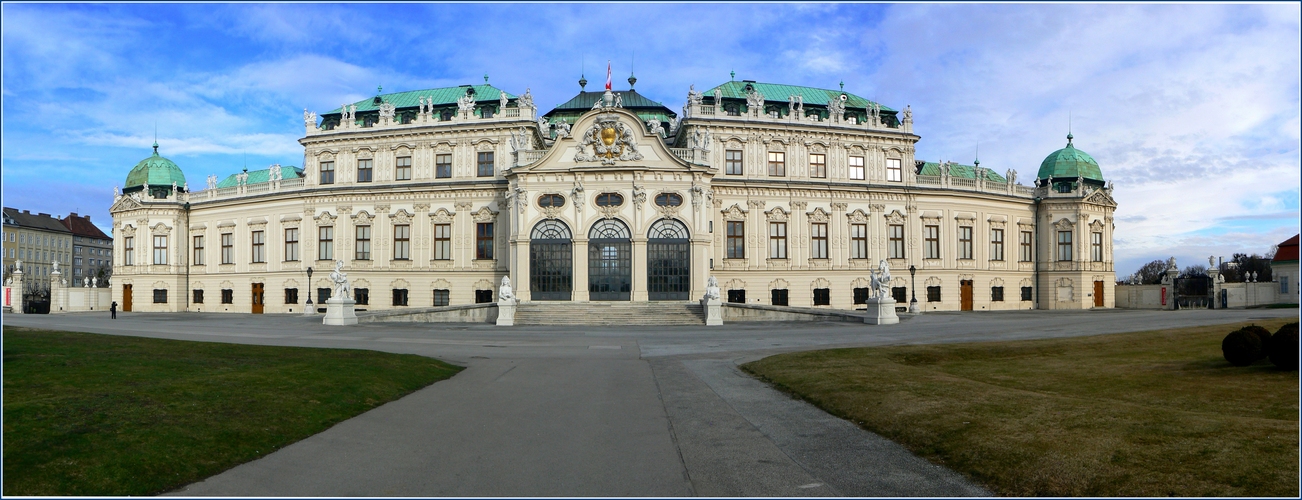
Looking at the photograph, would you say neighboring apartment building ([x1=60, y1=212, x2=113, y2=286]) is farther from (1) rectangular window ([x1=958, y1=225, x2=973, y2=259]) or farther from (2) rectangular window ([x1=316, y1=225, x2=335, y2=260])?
(1) rectangular window ([x1=958, y1=225, x2=973, y2=259])

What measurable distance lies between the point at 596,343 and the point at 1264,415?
22551mm

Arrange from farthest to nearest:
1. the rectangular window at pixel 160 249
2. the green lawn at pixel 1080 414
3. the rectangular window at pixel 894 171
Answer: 1. the rectangular window at pixel 160 249
2. the rectangular window at pixel 894 171
3. the green lawn at pixel 1080 414

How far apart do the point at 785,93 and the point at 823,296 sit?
17201mm

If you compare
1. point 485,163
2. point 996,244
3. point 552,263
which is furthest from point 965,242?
point 485,163

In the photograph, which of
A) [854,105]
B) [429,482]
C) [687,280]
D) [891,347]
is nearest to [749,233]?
[687,280]

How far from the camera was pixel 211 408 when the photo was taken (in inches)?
497

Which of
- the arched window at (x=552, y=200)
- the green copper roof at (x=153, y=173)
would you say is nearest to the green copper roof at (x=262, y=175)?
the green copper roof at (x=153, y=173)

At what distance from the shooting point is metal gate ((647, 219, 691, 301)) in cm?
5462

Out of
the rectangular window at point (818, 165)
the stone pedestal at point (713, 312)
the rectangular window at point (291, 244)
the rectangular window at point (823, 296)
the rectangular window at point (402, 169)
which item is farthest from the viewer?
the rectangular window at point (291, 244)

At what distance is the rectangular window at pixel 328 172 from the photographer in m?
64.2

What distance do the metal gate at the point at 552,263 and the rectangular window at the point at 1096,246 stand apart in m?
44.5

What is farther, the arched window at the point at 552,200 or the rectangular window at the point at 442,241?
the rectangular window at the point at 442,241

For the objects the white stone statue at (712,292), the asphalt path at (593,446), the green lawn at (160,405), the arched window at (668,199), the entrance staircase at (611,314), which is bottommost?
the entrance staircase at (611,314)

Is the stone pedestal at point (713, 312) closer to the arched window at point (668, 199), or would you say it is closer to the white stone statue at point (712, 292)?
the white stone statue at point (712, 292)
